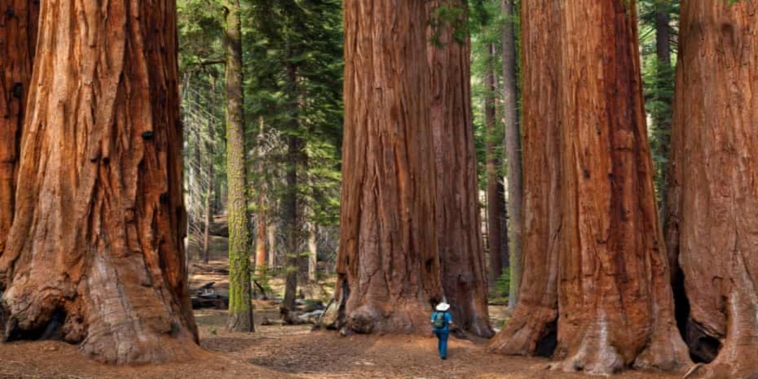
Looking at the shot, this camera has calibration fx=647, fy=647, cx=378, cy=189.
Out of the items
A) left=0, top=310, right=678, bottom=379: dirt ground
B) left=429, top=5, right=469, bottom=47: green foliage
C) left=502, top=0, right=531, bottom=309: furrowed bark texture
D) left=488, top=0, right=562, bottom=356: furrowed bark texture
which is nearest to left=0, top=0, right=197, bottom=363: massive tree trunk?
left=0, top=310, right=678, bottom=379: dirt ground

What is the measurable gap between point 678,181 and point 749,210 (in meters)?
1.11

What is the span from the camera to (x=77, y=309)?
6137mm

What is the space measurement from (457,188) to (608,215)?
17.4 ft

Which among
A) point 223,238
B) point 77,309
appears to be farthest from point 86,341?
point 223,238

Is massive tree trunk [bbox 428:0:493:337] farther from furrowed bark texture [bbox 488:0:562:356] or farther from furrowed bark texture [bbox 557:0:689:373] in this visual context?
furrowed bark texture [bbox 557:0:689:373]

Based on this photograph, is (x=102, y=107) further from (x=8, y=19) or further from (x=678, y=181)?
(x=678, y=181)

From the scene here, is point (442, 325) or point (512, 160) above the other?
point (512, 160)

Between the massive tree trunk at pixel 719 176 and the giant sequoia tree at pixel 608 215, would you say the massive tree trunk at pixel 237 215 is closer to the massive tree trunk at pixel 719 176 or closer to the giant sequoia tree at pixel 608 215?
the giant sequoia tree at pixel 608 215

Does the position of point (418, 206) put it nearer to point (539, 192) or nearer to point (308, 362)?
point (539, 192)

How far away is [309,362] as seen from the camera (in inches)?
359

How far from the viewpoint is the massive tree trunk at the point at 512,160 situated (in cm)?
2091

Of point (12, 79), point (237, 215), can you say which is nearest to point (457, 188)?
point (237, 215)

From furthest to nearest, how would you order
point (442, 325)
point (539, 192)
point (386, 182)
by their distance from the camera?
1. point (386, 182)
2. point (539, 192)
3. point (442, 325)

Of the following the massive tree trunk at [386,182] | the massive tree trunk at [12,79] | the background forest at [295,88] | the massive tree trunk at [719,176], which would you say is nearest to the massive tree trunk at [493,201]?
the background forest at [295,88]
